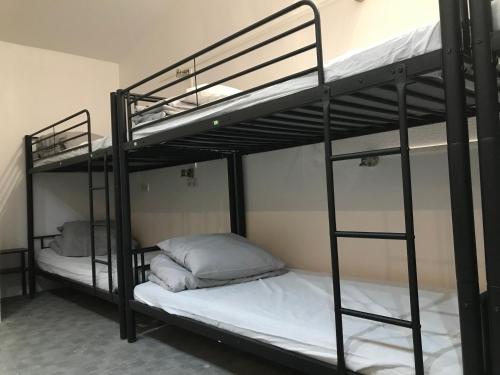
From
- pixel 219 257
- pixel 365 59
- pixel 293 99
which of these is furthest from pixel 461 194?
pixel 219 257

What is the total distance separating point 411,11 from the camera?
2479 millimetres

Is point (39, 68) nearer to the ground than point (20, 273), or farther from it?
farther from it

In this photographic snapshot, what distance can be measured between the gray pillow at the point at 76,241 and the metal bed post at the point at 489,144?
12.7ft

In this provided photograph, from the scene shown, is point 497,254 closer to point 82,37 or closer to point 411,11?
point 411,11

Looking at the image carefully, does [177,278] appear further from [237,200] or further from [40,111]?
[40,111]

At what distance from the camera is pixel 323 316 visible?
1.96 m

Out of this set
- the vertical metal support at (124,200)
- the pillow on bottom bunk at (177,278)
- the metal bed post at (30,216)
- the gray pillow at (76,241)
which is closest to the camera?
the pillow on bottom bunk at (177,278)

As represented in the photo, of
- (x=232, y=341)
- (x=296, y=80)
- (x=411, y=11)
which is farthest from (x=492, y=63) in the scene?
(x=232, y=341)

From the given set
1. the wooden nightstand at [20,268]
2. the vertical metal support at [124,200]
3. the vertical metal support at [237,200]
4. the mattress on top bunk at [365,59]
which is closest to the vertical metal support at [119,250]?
the vertical metal support at [124,200]

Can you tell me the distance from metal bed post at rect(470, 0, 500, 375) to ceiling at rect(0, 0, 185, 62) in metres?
3.50

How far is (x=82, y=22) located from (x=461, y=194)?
4412 mm

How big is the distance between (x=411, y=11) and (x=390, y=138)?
78cm

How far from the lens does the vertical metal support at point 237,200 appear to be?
12.2ft

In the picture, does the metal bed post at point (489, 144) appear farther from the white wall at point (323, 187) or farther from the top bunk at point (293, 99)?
the white wall at point (323, 187)
